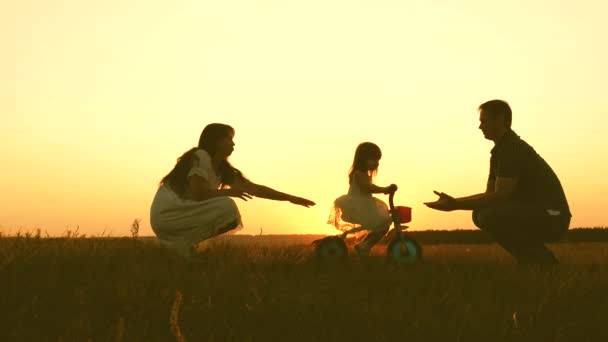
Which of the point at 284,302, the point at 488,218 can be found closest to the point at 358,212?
the point at 488,218

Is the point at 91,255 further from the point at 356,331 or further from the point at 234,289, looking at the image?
the point at 356,331

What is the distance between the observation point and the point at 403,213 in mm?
8133

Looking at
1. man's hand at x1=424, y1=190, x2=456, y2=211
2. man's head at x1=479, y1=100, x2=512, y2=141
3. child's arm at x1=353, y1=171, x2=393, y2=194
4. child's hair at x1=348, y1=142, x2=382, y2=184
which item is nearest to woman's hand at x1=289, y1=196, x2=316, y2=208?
man's hand at x1=424, y1=190, x2=456, y2=211

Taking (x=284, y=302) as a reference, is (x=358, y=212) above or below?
above

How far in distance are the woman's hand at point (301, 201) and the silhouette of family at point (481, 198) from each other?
1cm

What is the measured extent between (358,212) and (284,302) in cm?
533

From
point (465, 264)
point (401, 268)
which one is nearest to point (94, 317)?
point (401, 268)

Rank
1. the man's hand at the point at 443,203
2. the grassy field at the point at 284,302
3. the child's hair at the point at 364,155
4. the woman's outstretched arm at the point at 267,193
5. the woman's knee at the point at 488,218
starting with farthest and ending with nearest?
the child's hair at the point at 364,155 → the woman's knee at the point at 488,218 → the man's hand at the point at 443,203 → the woman's outstretched arm at the point at 267,193 → the grassy field at the point at 284,302

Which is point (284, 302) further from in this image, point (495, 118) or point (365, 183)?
point (365, 183)

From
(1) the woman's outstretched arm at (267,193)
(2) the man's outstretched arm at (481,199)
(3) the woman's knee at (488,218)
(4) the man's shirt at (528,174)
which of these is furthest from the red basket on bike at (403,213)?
(1) the woman's outstretched arm at (267,193)

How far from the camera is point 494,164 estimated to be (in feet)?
24.1

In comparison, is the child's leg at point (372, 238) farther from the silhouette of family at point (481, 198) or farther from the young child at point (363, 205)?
the silhouette of family at point (481, 198)

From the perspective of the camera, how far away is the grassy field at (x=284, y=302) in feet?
10.6

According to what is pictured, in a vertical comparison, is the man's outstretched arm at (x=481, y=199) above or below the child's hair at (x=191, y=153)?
below
